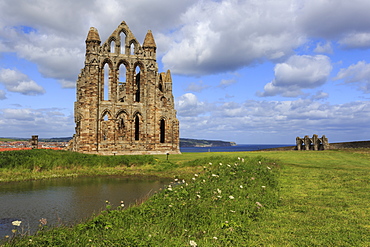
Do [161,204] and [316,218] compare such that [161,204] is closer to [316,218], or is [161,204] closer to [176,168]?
[316,218]

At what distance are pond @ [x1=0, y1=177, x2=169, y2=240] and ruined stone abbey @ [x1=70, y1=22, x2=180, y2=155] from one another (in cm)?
1972

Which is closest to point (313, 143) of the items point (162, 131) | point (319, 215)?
point (162, 131)

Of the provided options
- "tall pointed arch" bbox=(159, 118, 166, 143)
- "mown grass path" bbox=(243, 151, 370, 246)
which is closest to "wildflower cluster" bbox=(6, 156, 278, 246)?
"mown grass path" bbox=(243, 151, 370, 246)

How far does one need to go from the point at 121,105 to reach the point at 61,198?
2845 cm

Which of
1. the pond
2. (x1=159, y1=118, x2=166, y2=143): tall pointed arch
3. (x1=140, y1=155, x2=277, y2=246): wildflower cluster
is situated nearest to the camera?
(x1=140, y1=155, x2=277, y2=246): wildflower cluster

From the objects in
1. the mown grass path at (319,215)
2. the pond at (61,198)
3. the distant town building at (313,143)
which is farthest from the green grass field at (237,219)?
the distant town building at (313,143)

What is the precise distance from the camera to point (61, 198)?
13.9 meters

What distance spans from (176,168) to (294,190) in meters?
14.0

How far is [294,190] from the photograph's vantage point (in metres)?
12.1

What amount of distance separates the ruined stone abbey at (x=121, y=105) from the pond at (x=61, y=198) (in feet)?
64.7

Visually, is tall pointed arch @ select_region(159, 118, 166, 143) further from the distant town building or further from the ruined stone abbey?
the distant town building

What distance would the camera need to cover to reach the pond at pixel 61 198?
1020 centimetres

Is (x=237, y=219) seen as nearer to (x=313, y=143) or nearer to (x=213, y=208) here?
(x=213, y=208)

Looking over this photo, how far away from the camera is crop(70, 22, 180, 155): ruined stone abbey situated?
130 feet
